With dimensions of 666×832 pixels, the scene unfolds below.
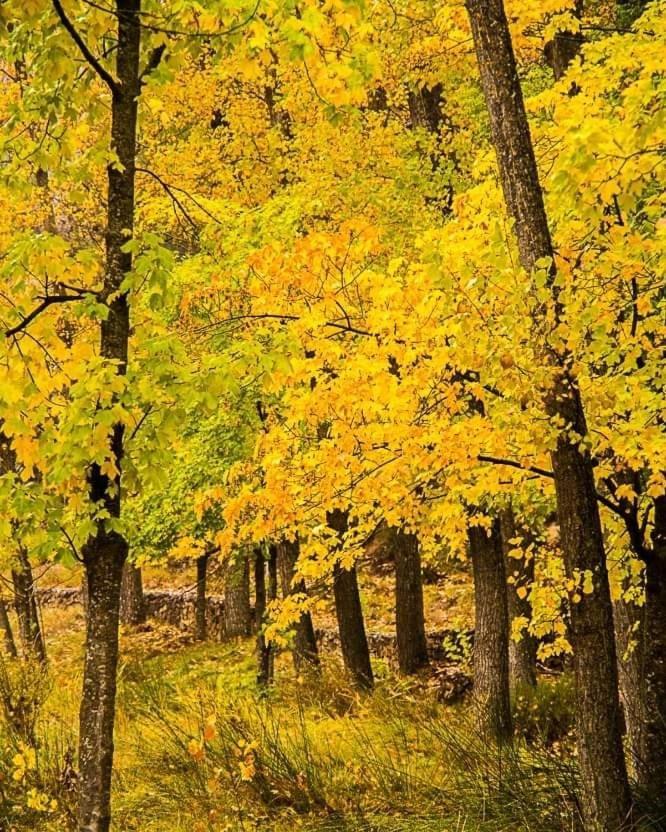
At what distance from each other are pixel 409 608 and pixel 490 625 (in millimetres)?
3887

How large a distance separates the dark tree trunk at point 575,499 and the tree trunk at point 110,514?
2.15 metres

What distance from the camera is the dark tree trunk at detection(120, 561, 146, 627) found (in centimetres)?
2083

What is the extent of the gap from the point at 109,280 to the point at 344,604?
9031mm

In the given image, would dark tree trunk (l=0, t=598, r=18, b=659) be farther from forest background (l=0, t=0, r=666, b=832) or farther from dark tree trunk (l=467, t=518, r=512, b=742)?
dark tree trunk (l=467, t=518, r=512, b=742)

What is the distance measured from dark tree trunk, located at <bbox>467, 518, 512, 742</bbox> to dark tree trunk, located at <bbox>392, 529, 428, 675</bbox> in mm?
3539

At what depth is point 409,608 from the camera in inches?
529

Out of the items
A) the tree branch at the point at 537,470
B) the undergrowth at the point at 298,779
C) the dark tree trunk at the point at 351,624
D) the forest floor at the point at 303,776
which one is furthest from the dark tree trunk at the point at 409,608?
the tree branch at the point at 537,470

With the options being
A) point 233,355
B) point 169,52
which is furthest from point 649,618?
point 169,52

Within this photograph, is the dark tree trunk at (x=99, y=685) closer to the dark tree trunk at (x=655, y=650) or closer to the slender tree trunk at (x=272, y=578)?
the dark tree trunk at (x=655, y=650)

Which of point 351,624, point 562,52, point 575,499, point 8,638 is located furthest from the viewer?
point 8,638

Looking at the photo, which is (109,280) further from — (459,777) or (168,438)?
(459,777)

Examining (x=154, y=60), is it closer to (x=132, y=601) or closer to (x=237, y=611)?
(x=237, y=611)

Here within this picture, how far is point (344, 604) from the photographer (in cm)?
1255

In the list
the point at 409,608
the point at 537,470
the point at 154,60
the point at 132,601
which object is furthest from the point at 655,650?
the point at 132,601
